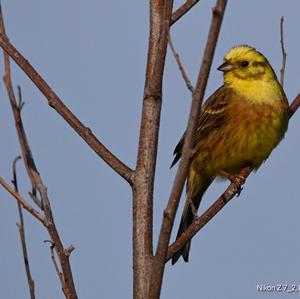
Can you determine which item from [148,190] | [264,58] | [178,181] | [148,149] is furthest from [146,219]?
[264,58]

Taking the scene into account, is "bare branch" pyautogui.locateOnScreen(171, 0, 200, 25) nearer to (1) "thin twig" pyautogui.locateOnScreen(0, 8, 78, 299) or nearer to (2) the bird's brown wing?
(1) "thin twig" pyautogui.locateOnScreen(0, 8, 78, 299)

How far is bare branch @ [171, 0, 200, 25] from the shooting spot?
2.91m

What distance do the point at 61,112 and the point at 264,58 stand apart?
2983mm

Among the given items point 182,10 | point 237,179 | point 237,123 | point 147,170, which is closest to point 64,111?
point 147,170

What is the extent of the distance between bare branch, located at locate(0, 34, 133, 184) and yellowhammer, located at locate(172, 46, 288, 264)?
6.37 ft

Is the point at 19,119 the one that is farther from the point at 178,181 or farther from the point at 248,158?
the point at 248,158

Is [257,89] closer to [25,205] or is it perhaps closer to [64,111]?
[64,111]

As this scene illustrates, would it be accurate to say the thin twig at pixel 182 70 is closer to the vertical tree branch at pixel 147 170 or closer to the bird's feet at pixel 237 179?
the vertical tree branch at pixel 147 170

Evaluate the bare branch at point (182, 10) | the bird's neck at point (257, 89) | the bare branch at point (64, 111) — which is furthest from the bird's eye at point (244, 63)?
the bare branch at point (64, 111)

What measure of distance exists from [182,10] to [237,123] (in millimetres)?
2197

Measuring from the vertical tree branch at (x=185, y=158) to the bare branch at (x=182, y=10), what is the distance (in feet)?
2.70

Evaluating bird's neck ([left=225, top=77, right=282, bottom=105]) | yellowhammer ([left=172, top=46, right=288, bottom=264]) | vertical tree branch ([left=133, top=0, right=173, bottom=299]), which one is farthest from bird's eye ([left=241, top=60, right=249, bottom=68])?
vertical tree branch ([left=133, top=0, right=173, bottom=299])

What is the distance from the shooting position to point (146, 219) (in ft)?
8.42

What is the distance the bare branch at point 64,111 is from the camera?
110 inches
